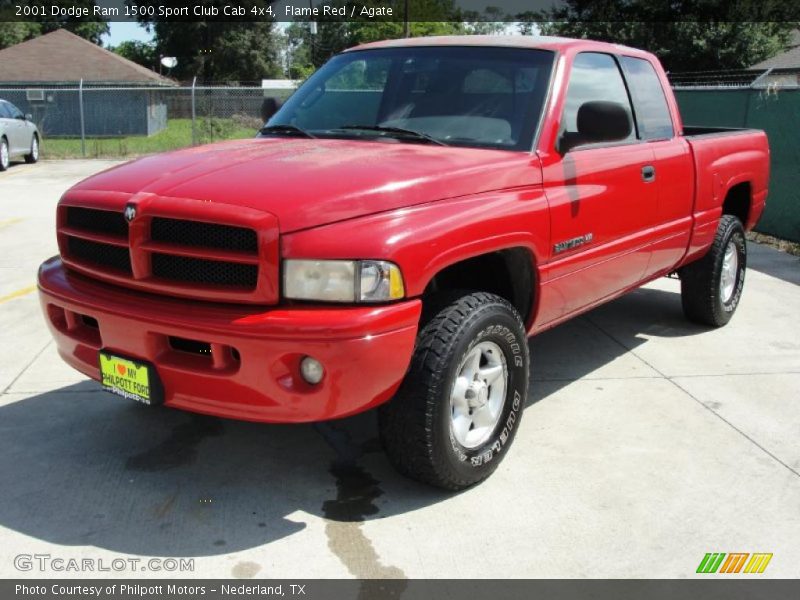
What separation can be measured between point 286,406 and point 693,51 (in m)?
40.0

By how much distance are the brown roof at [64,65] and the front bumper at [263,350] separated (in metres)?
36.3

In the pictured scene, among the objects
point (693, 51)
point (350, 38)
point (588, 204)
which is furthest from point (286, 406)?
point (350, 38)

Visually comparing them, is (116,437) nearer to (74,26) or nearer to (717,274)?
(717,274)

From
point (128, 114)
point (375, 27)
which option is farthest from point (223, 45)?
point (128, 114)

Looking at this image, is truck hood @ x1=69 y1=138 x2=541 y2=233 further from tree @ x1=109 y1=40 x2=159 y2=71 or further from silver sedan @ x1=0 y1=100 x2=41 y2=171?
tree @ x1=109 y1=40 x2=159 y2=71

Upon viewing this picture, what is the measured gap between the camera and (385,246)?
3102 millimetres

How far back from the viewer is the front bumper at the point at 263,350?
119 inches

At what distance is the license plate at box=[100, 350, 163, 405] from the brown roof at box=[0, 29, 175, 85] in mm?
36074

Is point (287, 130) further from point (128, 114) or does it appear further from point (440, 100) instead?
point (128, 114)

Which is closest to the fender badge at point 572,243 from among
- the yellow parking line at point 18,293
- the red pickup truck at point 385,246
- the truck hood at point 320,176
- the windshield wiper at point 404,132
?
the red pickup truck at point 385,246

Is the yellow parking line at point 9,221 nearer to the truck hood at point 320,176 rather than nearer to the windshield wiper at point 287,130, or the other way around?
the windshield wiper at point 287,130

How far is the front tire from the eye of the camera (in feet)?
10.9

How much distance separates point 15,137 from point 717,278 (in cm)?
1733

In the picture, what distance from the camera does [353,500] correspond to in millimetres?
3623
